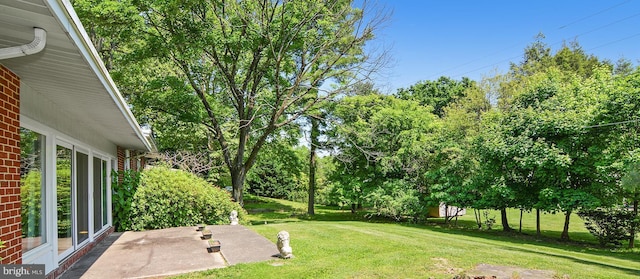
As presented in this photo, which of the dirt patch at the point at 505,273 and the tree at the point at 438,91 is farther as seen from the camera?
the tree at the point at 438,91

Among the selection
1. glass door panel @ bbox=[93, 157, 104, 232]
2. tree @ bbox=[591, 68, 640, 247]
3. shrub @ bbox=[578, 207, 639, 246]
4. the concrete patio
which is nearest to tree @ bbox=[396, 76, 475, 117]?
shrub @ bbox=[578, 207, 639, 246]

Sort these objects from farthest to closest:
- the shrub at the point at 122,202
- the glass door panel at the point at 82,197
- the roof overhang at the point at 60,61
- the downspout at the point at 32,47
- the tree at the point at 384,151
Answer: the tree at the point at 384,151 → the shrub at the point at 122,202 → the glass door panel at the point at 82,197 → the downspout at the point at 32,47 → the roof overhang at the point at 60,61

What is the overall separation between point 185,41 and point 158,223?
20.9 feet

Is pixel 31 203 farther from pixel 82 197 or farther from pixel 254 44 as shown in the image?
pixel 254 44

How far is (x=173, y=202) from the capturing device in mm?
10641

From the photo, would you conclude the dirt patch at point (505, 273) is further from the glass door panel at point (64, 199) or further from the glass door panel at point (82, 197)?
the glass door panel at point (82, 197)

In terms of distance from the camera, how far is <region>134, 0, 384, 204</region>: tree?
43.4 ft

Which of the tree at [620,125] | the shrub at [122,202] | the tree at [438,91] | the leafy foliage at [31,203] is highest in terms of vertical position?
the tree at [438,91]

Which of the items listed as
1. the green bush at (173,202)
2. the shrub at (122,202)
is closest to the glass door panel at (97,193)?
the shrub at (122,202)

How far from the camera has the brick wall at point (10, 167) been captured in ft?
10.3

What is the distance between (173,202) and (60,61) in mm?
8485

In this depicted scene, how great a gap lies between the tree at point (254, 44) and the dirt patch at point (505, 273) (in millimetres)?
9550

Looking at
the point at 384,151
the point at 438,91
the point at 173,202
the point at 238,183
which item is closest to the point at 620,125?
the point at 384,151

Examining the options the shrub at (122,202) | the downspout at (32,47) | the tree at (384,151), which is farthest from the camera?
the tree at (384,151)
